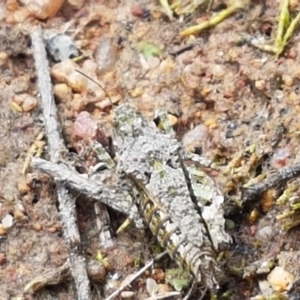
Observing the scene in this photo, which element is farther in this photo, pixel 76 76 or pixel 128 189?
pixel 76 76

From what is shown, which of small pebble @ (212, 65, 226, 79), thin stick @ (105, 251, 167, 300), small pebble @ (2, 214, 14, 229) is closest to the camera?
thin stick @ (105, 251, 167, 300)

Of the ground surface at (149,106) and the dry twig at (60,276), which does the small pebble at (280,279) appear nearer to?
the ground surface at (149,106)

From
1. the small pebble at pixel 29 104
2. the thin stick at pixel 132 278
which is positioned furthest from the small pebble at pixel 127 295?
the small pebble at pixel 29 104

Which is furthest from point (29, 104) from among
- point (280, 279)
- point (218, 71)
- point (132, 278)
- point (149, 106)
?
point (280, 279)

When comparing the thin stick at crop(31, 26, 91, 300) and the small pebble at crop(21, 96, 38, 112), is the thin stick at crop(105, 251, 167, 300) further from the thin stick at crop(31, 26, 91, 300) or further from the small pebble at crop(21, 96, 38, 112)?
the small pebble at crop(21, 96, 38, 112)

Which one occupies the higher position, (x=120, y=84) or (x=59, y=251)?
(x=120, y=84)

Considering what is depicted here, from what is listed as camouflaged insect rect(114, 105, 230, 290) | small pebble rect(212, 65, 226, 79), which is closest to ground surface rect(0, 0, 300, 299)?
small pebble rect(212, 65, 226, 79)

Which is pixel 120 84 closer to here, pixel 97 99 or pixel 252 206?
pixel 97 99

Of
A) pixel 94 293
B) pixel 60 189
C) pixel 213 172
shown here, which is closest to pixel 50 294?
pixel 94 293
